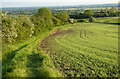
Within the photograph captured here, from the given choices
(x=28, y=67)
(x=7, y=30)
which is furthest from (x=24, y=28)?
(x=28, y=67)

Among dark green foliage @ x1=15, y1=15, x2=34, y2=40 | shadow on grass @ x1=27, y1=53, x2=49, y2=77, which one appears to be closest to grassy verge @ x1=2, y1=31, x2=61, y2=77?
shadow on grass @ x1=27, y1=53, x2=49, y2=77

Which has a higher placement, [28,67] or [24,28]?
[24,28]

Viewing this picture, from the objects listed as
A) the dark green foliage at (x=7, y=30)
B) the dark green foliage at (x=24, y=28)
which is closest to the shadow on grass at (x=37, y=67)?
the dark green foliage at (x=7, y=30)

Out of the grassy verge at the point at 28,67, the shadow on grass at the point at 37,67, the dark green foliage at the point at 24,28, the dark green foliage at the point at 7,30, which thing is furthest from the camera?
the dark green foliage at the point at 24,28

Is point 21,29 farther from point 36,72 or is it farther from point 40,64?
point 36,72

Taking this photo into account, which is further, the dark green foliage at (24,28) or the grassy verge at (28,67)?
the dark green foliage at (24,28)

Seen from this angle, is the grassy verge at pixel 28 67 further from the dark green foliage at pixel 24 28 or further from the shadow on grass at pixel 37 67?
the dark green foliage at pixel 24 28

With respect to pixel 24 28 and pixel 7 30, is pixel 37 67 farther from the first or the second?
pixel 24 28

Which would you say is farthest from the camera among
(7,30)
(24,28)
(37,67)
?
(24,28)

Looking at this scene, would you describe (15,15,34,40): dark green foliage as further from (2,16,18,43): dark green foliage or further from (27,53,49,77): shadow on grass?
(27,53,49,77): shadow on grass

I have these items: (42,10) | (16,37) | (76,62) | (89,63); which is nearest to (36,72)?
(76,62)

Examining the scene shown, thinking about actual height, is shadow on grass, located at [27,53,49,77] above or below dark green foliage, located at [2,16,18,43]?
below
